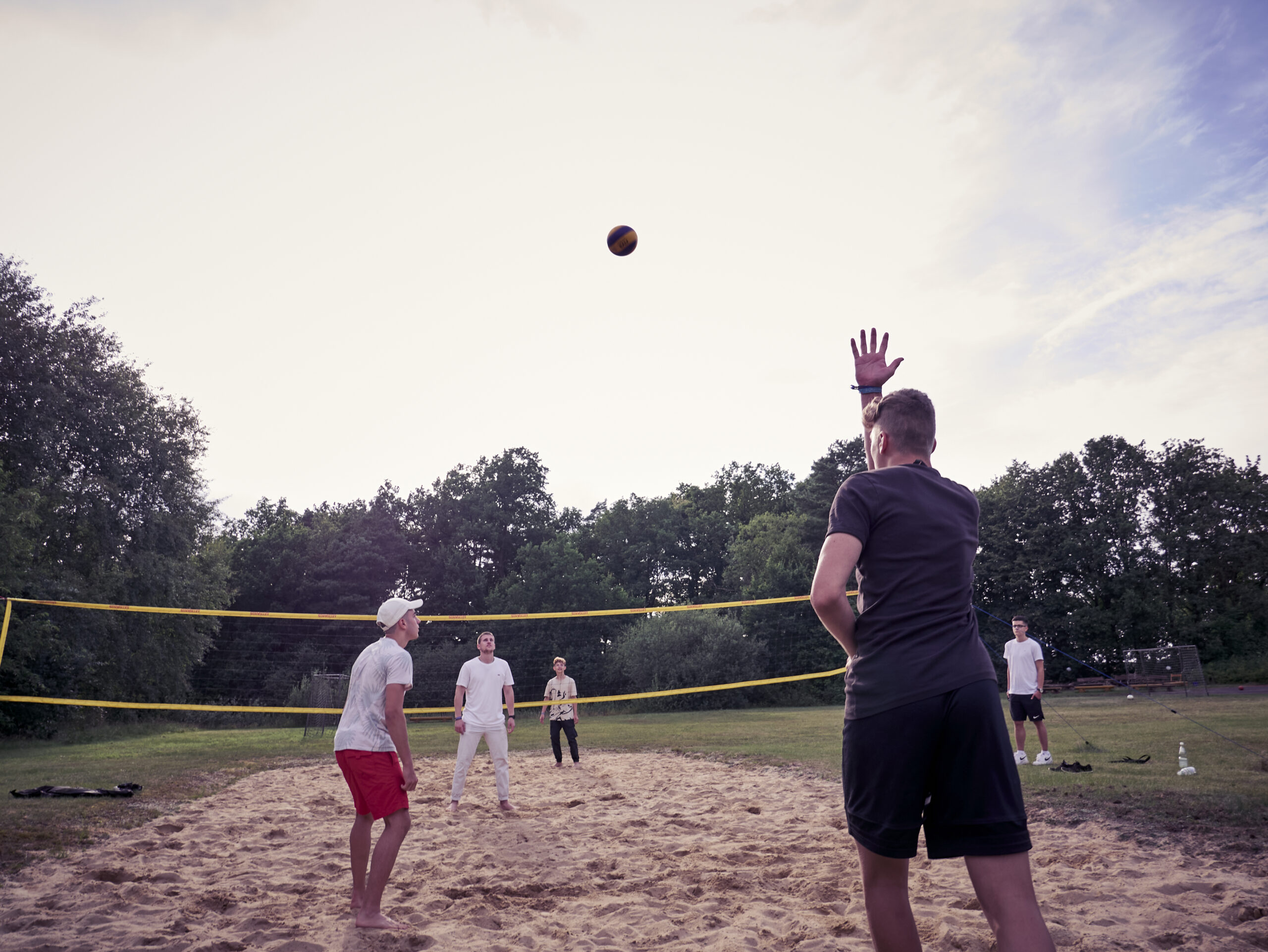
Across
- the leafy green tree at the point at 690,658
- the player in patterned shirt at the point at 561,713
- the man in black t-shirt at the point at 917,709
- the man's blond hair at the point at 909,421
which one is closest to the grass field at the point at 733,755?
the player in patterned shirt at the point at 561,713

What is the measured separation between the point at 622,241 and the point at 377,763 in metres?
5.49

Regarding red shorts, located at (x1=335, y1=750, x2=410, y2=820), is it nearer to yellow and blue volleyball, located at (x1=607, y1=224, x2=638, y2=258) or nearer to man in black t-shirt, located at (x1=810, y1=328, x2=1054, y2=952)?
man in black t-shirt, located at (x1=810, y1=328, x2=1054, y2=952)

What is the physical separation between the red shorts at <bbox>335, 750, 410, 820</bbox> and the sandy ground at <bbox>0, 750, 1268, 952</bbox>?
0.55 metres

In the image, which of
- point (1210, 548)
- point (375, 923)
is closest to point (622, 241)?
point (375, 923)

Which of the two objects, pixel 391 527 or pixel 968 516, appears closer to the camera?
pixel 968 516

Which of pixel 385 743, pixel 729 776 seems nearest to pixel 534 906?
pixel 385 743

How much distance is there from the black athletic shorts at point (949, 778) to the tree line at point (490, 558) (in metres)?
19.4

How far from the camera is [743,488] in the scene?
191 ft

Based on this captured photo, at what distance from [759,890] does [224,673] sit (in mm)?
29245

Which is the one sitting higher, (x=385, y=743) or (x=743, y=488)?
(x=743, y=488)

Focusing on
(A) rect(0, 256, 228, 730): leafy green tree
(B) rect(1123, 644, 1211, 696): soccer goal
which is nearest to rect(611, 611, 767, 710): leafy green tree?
(B) rect(1123, 644, 1211, 696): soccer goal

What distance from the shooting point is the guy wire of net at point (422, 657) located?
1903 centimetres

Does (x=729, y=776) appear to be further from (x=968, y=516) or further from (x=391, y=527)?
(x=391, y=527)

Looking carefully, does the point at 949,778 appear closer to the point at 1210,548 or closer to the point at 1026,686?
the point at 1026,686
